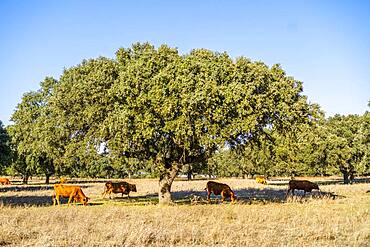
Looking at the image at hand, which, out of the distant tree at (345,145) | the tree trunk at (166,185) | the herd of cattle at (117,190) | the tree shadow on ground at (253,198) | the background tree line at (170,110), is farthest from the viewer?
the distant tree at (345,145)

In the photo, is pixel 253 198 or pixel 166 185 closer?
pixel 166 185

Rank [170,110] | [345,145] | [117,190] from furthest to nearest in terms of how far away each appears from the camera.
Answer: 1. [345,145]
2. [117,190]
3. [170,110]

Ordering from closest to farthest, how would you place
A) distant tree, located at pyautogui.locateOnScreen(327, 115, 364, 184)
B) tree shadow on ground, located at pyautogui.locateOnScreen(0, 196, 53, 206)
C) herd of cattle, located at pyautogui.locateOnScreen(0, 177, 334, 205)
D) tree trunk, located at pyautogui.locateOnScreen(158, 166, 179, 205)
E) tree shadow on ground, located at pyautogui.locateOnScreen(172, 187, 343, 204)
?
tree shadow on ground, located at pyautogui.locateOnScreen(0, 196, 53, 206)
tree trunk, located at pyautogui.locateOnScreen(158, 166, 179, 205)
herd of cattle, located at pyautogui.locateOnScreen(0, 177, 334, 205)
tree shadow on ground, located at pyautogui.locateOnScreen(172, 187, 343, 204)
distant tree, located at pyautogui.locateOnScreen(327, 115, 364, 184)

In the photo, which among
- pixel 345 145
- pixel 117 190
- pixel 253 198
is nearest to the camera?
pixel 253 198

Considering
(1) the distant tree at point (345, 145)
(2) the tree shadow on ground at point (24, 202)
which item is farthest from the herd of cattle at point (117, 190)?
(1) the distant tree at point (345, 145)

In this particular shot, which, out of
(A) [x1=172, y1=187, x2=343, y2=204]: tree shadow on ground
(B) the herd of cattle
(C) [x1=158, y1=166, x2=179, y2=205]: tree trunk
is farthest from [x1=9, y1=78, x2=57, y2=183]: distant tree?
(A) [x1=172, y1=187, x2=343, y2=204]: tree shadow on ground

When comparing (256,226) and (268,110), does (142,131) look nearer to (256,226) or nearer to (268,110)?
(268,110)

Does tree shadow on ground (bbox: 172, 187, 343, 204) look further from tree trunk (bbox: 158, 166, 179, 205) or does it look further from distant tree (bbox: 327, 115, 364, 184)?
distant tree (bbox: 327, 115, 364, 184)

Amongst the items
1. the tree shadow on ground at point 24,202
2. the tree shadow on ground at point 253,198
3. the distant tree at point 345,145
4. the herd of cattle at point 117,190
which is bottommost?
the tree shadow on ground at point 253,198

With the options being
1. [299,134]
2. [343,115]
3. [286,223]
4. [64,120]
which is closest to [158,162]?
[64,120]

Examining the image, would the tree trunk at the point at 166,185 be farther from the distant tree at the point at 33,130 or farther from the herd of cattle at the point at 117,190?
the distant tree at the point at 33,130

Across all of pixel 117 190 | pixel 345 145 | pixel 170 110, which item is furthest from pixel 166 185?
pixel 345 145

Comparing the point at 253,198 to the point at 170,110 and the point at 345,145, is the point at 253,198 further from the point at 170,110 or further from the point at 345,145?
the point at 345,145

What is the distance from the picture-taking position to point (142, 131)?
22.9m
